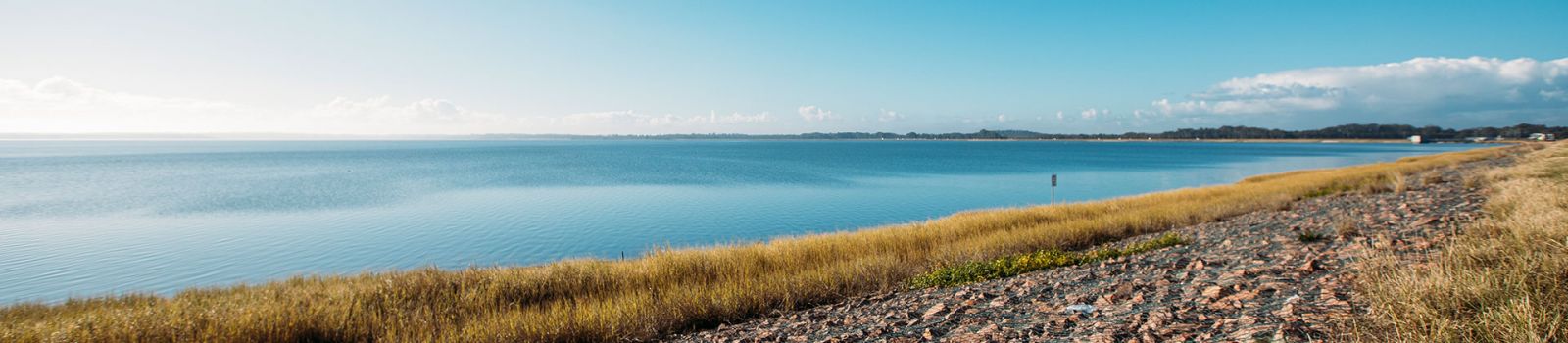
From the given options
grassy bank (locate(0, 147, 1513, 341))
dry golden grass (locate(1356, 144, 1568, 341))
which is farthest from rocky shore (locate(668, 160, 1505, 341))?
grassy bank (locate(0, 147, 1513, 341))

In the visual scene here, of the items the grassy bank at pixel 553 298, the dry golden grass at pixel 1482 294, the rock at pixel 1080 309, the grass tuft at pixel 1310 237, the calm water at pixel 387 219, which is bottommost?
the calm water at pixel 387 219

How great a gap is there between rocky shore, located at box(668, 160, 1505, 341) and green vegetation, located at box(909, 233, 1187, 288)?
360 millimetres

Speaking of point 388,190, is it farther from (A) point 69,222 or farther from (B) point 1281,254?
(B) point 1281,254

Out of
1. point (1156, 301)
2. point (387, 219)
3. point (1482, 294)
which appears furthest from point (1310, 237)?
point (387, 219)

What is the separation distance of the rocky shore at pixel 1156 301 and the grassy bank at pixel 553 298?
29.9 inches

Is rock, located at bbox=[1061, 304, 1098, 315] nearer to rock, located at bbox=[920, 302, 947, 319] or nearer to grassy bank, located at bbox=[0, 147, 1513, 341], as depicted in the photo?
rock, located at bbox=[920, 302, 947, 319]

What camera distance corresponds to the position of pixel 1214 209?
58.8 feet

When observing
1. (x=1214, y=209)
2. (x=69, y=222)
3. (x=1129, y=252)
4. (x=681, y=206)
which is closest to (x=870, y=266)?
(x=1129, y=252)

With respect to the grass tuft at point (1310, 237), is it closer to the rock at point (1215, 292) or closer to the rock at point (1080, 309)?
the rock at point (1215, 292)

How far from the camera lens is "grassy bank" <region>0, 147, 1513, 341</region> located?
284 inches

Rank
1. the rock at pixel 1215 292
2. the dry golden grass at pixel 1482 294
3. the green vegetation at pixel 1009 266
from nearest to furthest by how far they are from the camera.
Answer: the dry golden grass at pixel 1482 294, the rock at pixel 1215 292, the green vegetation at pixel 1009 266

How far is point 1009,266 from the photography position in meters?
10.3

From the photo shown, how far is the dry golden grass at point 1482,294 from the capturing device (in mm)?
3785

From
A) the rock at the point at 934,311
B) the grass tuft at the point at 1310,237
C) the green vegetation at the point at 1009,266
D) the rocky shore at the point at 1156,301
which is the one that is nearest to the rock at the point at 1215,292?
the rocky shore at the point at 1156,301
